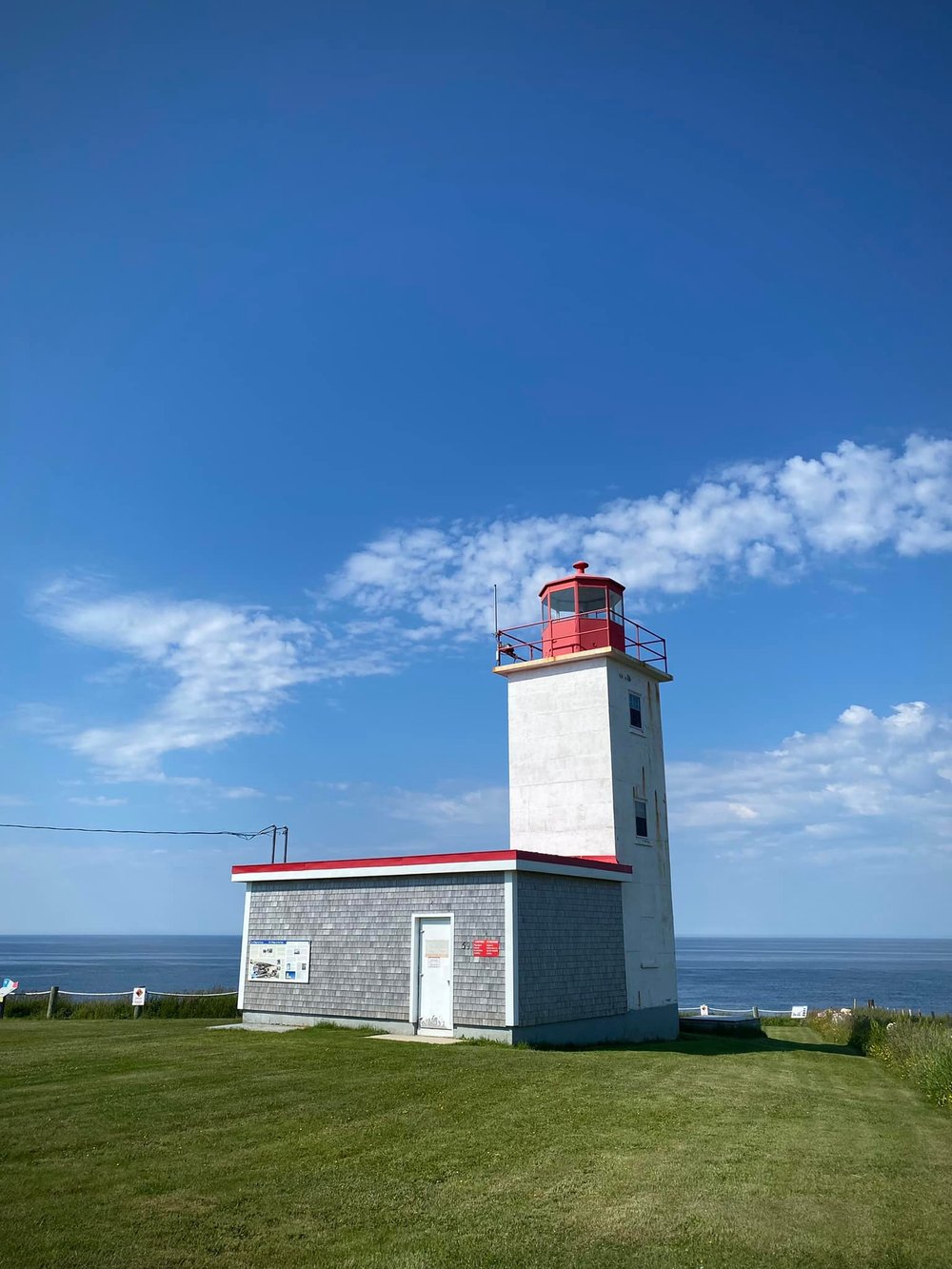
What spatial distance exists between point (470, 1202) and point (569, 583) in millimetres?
17966

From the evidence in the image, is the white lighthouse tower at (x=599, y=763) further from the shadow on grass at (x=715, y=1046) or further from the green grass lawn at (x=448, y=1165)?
the green grass lawn at (x=448, y=1165)

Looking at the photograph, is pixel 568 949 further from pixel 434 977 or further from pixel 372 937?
pixel 372 937

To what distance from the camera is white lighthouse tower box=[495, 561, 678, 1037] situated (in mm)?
21547

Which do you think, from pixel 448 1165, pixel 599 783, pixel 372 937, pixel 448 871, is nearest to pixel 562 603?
pixel 599 783

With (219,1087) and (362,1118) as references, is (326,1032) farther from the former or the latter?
(362,1118)

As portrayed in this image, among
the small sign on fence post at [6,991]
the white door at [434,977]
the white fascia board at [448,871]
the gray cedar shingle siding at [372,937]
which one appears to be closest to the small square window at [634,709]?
the white fascia board at [448,871]

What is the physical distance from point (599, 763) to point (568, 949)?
16.0 ft

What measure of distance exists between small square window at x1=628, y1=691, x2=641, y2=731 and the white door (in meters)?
7.85

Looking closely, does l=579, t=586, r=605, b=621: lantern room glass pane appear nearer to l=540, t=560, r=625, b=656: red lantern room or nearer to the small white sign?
l=540, t=560, r=625, b=656: red lantern room

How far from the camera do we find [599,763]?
71.3 ft

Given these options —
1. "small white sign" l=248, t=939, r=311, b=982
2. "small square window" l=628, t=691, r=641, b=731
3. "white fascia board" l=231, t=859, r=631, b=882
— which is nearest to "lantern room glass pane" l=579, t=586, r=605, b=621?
"small square window" l=628, t=691, r=641, b=731

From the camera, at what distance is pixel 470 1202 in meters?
6.95

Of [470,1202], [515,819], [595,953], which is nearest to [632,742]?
[515,819]

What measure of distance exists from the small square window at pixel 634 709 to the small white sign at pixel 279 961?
9.53 m
